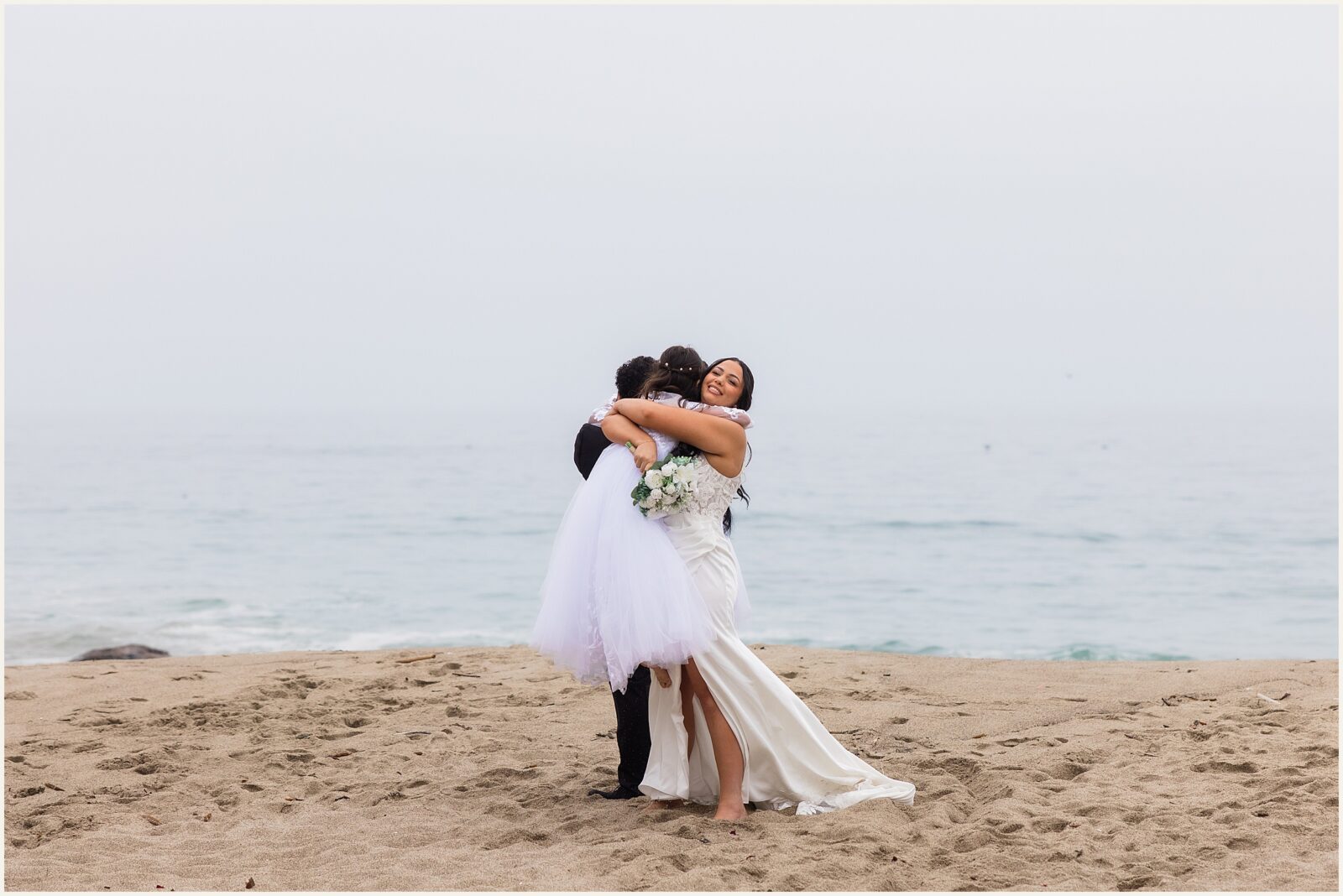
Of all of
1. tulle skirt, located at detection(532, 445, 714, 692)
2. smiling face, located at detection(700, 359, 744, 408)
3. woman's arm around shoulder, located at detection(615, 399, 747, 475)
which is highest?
smiling face, located at detection(700, 359, 744, 408)

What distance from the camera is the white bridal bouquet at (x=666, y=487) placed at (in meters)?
4.75

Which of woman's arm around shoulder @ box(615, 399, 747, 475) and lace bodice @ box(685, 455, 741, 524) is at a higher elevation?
woman's arm around shoulder @ box(615, 399, 747, 475)

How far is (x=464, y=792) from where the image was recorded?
5.43 meters

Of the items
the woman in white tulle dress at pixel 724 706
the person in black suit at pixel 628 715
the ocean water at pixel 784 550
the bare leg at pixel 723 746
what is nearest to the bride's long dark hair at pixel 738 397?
the woman in white tulle dress at pixel 724 706

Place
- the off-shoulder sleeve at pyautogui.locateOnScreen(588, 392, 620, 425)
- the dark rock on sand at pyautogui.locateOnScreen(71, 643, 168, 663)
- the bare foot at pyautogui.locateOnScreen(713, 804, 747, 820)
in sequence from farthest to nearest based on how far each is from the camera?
1. the dark rock on sand at pyautogui.locateOnScreen(71, 643, 168, 663)
2. the off-shoulder sleeve at pyautogui.locateOnScreen(588, 392, 620, 425)
3. the bare foot at pyautogui.locateOnScreen(713, 804, 747, 820)

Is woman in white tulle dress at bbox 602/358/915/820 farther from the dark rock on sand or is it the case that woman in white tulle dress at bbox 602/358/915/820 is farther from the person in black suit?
the dark rock on sand

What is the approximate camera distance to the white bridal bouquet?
187 inches

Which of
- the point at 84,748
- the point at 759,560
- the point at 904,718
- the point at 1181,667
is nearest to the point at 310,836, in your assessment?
the point at 84,748

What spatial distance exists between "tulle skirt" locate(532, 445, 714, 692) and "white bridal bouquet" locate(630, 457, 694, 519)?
0.25 feet

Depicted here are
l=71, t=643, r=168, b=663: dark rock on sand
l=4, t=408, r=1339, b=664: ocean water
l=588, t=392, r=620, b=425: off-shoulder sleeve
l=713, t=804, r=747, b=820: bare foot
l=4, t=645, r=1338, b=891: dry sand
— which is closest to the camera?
l=4, t=645, r=1338, b=891: dry sand

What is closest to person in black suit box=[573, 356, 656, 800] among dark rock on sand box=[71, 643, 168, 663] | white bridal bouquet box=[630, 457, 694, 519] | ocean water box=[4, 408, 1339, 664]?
white bridal bouquet box=[630, 457, 694, 519]

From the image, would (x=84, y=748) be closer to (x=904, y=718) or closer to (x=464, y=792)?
(x=464, y=792)

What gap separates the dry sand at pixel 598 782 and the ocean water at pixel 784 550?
708 centimetres

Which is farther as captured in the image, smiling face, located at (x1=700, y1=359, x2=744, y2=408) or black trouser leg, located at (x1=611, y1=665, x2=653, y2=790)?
black trouser leg, located at (x1=611, y1=665, x2=653, y2=790)
